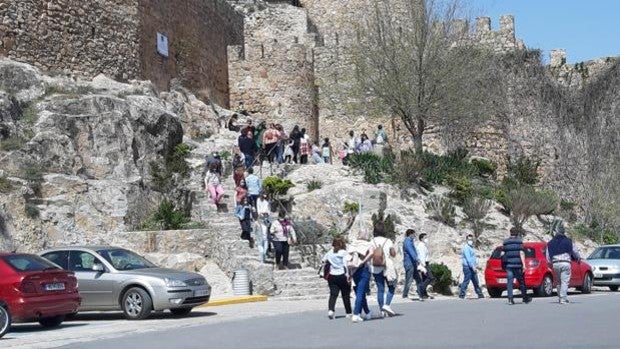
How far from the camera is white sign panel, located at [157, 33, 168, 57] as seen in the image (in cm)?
3303

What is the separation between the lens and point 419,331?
13656 mm

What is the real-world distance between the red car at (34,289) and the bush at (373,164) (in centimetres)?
1469

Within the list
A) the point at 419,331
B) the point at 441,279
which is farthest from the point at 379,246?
the point at 441,279

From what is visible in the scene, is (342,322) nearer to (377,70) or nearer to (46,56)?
(46,56)

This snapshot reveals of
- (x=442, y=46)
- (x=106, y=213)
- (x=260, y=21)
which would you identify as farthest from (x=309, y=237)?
(x=260, y=21)

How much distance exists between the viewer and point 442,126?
115 feet

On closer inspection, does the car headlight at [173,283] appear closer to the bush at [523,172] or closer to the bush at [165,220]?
the bush at [165,220]

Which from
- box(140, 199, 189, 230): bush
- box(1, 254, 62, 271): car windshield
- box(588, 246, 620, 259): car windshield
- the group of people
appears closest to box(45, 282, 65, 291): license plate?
box(1, 254, 62, 271): car windshield

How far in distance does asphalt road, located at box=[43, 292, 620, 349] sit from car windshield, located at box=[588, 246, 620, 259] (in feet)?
24.2

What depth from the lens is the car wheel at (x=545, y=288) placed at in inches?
852

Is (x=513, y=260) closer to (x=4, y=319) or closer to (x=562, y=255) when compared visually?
(x=562, y=255)

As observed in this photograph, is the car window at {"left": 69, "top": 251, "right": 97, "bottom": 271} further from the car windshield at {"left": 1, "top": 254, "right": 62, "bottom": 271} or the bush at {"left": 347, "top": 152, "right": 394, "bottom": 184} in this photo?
the bush at {"left": 347, "top": 152, "right": 394, "bottom": 184}

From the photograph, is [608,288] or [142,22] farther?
[142,22]

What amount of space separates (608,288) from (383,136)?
1092 centimetres
